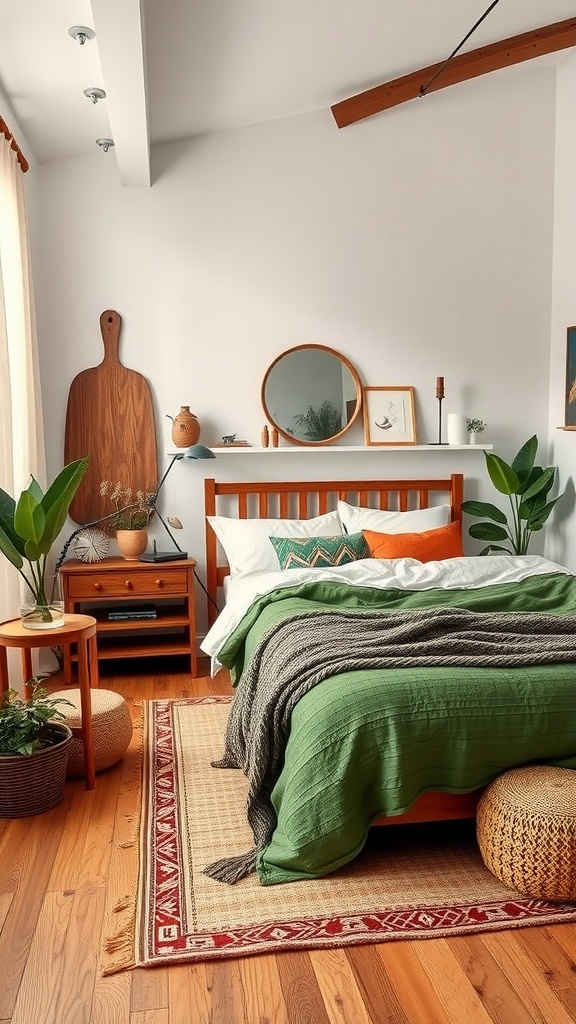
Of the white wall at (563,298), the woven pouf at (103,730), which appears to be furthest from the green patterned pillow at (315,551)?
the white wall at (563,298)

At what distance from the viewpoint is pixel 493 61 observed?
469 centimetres

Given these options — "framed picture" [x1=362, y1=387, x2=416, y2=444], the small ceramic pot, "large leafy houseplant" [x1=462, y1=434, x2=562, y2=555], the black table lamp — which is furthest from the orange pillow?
the small ceramic pot

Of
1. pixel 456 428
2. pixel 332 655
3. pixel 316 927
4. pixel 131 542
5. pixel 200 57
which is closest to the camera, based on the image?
pixel 316 927

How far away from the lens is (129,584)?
465cm

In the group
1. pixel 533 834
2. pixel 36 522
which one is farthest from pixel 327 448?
pixel 533 834

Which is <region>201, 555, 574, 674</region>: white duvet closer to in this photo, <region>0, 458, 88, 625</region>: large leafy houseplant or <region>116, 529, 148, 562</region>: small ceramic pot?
<region>116, 529, 148, 562</region>: small ceramic pot

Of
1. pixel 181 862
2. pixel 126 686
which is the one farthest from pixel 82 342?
pixel 181 862

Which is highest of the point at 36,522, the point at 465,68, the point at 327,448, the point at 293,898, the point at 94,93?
the point at 465,68

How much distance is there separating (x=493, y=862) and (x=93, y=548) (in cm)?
290

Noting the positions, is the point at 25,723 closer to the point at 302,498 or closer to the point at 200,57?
the point at 302,498

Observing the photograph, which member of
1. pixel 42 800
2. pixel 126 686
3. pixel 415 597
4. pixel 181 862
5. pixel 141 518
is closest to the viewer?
pixel 181 862

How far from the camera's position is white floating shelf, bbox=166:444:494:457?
16.2ft

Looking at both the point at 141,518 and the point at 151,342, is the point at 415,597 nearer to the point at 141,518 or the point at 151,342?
the point at 141,518

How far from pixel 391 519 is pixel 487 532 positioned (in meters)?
0.61
